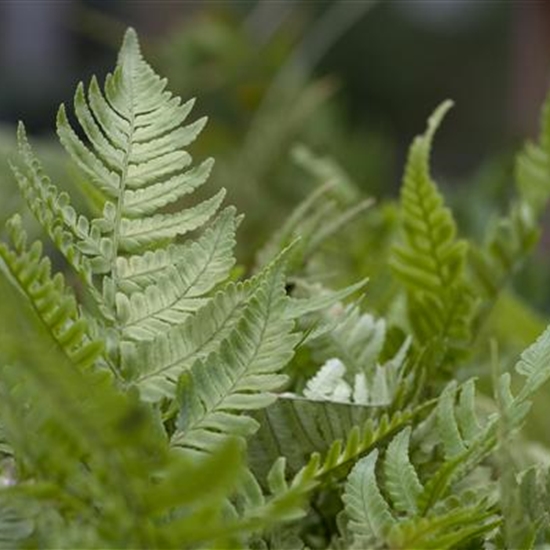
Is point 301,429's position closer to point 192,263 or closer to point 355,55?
point 192,263

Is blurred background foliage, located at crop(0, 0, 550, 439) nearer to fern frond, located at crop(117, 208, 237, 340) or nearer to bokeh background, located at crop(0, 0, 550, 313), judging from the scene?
bokeh background, located at crop(0, 0, 550, 313)

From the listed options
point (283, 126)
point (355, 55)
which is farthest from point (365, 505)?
point (355, 55)

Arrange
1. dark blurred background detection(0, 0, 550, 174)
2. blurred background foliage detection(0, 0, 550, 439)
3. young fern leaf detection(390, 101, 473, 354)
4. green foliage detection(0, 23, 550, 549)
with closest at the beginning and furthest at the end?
green foliage detection(0, 23, 550, 549) → young fern leaf detection(390, 101, 473, 354) → blurred background foliage detection(0, 0, 550, 439) → dark blurred background detection(0, 0, 550, 174)

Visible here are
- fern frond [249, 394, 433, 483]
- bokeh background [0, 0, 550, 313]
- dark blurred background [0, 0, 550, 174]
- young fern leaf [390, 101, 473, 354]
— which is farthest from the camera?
dark blurred background [0, 0, 550, 174]

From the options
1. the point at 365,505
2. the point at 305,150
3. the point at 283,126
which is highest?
the point at 283,126

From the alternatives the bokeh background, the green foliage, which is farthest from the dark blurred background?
the green foliage

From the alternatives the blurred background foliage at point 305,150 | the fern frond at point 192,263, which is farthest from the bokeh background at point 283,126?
the fern frond at point 192,263
